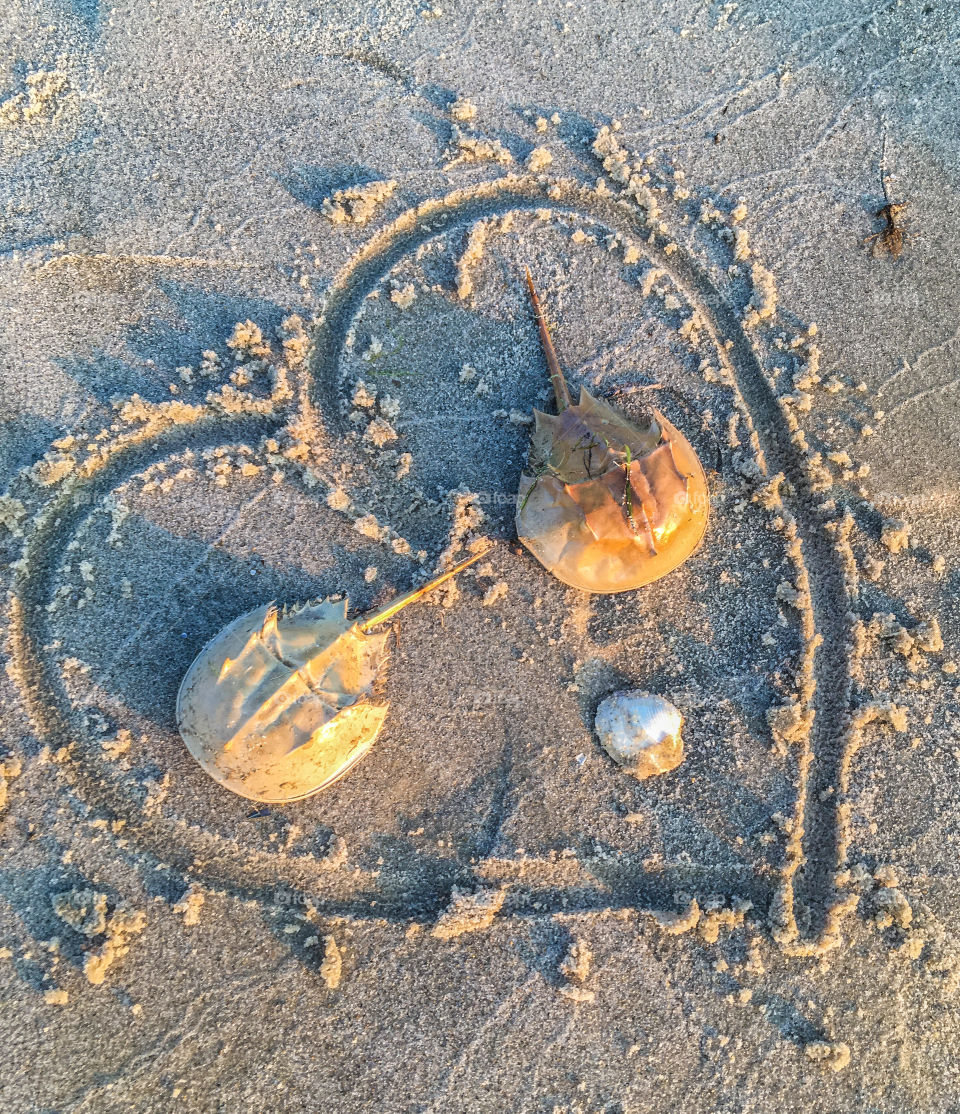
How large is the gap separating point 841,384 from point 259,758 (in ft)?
9.74

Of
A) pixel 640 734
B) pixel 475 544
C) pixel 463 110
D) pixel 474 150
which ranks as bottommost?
pixel 640 734

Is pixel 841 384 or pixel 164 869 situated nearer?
pixel 164 869

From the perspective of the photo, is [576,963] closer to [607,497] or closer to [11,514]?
[607,497]

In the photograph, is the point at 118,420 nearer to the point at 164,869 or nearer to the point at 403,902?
the point at 164,869

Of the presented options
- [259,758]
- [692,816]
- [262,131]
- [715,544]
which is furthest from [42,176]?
[692,816]

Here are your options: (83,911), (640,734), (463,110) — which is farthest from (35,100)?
(640,734)

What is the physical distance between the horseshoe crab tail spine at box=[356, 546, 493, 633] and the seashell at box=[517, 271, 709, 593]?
24 centimetres

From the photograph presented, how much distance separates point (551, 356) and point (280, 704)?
6.05 ft

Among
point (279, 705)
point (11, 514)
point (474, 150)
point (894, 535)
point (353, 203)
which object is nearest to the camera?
point (279, 705)

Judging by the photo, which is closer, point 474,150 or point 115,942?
point 115,942

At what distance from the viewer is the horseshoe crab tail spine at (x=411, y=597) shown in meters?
2.92

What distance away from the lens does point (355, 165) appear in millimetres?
3496

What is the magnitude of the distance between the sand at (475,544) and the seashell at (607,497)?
16 centimetres

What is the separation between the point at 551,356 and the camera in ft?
10.6
